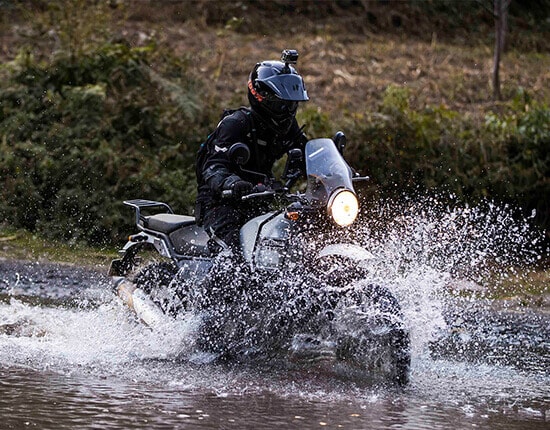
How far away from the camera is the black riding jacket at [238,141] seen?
25.3ft

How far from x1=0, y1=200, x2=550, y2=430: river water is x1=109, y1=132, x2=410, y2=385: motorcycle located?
0.57 feet

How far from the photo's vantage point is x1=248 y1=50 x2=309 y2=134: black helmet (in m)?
7.66

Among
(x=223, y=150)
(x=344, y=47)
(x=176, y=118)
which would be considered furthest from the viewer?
(x=344, y=47)

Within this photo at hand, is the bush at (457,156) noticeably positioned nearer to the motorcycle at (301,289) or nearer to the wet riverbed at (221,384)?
the wet riverbed at (221,384)

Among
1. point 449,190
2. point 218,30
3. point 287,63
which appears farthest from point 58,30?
point 287,63

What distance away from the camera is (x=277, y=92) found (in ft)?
25.0

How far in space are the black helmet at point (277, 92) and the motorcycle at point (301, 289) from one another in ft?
1.36

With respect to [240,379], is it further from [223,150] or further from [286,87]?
[286,87]

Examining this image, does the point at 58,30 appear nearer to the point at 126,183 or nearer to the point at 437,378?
the point at 126,183

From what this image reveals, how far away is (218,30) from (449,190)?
7.73 m

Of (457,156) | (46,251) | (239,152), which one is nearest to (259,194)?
(239,152)

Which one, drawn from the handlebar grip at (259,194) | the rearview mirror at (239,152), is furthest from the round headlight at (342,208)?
the rearview mirror at (239,152)

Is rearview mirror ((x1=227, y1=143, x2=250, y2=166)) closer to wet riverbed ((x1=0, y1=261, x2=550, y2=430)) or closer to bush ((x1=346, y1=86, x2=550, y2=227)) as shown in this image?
wet riverbed ((x1=0, y1=261, x2=550, y2=430))

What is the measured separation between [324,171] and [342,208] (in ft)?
1.40
